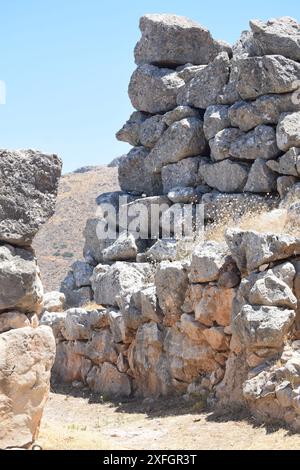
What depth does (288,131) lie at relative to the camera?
20.1 meters

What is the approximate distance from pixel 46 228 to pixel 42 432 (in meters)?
53.0

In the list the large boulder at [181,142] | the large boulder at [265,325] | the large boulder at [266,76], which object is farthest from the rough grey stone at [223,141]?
the large boulder at [265,325]

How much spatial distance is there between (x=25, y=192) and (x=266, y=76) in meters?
12.4

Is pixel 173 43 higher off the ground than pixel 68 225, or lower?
higher

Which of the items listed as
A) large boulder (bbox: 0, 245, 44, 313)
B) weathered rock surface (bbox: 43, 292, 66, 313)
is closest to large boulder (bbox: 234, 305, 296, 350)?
large boulder (bbox: 0, 245, 44, 313)

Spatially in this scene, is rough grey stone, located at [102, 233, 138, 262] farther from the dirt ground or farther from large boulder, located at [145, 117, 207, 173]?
the dirt ground

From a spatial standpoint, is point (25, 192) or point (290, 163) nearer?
point (25, 192)

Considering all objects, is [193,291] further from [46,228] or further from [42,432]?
[46,228]

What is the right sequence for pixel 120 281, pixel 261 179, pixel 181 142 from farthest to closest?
pixel 181 142, pixel 261 179, pixel 120 281

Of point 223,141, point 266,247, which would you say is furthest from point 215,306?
point 223,141

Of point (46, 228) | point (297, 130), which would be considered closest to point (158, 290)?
point (297, 130)

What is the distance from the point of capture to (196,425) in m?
14.3

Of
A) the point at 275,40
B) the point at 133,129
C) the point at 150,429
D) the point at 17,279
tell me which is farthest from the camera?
the point at 133,129

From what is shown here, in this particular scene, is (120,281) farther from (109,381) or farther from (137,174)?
(137,174)
